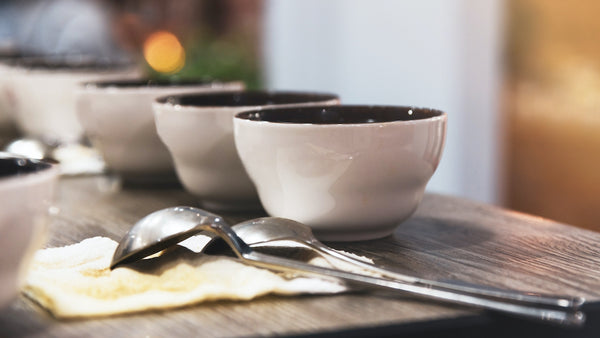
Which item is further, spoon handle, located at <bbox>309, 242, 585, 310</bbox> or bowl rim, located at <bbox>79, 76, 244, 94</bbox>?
bowl rim, located at <bbox>79, 76, 244, 94</bbox>

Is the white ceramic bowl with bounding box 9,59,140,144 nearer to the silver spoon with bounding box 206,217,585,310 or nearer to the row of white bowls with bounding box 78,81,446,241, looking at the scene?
the row of white bowls with bounding box 78,81,446,241

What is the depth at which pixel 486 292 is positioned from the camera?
388 mm

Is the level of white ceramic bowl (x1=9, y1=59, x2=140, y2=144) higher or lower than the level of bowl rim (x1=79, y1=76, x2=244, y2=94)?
lower

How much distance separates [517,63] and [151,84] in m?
1.52

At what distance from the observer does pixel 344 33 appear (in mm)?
2398

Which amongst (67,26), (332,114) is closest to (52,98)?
(332,114)

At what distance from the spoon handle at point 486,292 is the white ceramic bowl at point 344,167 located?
0.28ft

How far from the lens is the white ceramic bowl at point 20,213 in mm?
344

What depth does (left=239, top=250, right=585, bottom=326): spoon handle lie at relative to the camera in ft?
1.22

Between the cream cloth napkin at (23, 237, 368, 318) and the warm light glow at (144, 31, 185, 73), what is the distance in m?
2.88

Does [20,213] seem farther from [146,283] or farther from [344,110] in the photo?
[344,110]

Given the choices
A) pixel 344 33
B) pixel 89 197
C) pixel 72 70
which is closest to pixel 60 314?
pixel 89 197

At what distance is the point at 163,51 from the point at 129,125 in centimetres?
287

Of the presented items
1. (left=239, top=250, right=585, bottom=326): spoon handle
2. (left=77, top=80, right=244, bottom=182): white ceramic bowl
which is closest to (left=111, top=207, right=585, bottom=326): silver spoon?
(left=239, top=250, right=585, bottom=326): spoon handle
